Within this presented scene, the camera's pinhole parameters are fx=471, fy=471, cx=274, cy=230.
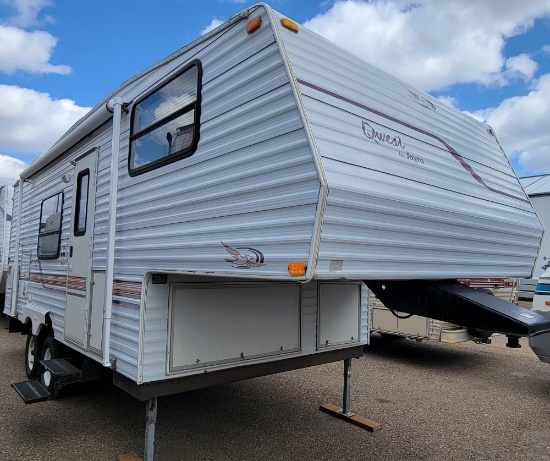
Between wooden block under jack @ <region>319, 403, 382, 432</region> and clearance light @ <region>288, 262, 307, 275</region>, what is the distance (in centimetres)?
291

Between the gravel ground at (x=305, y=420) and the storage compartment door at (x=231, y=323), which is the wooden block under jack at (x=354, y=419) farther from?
the storage compartment door at (x=231, y=323)

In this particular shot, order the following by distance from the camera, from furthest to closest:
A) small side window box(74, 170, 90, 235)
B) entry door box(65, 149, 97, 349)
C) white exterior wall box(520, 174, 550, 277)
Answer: white exterior wall box(520, 174, 550, 277), small side window box(74, 170, 90, 235), entry door box(65, 149, 97, 349)

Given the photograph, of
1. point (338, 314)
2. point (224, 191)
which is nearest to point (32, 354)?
point (338, 314)

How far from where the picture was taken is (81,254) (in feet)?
14.2

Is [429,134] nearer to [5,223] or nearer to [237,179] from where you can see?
[237,179]

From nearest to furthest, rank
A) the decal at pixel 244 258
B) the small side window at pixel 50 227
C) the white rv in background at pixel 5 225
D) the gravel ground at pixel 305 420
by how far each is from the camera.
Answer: the decal at pixel 244 258 → the gravel ground at pixel 305 420 → the small side window at pixel 50 227 → the white rv in background at pixel 5 225

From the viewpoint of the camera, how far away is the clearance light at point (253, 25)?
2.62 m

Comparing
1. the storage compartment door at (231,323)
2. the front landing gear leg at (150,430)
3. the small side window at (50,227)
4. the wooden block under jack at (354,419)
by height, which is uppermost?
the small side window at (50,227)

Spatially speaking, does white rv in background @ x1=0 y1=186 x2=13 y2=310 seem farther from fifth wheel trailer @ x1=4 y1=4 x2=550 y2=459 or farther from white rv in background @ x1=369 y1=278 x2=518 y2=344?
white rv in background @ x1=369 y1=278 x2=518 y2=344

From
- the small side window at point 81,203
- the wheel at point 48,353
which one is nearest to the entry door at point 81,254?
the small side window at point 81,203

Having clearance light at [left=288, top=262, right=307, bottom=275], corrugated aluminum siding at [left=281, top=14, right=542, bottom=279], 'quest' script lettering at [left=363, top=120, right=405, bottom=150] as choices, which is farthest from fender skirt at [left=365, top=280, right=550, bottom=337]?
clearance light at [left=288, top=262, right=307, bottom=275]

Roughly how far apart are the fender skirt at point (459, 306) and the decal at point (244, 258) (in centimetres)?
136

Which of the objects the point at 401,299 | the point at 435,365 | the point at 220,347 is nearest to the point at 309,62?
the point at 401,299

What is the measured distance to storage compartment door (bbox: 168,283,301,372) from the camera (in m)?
3.33
